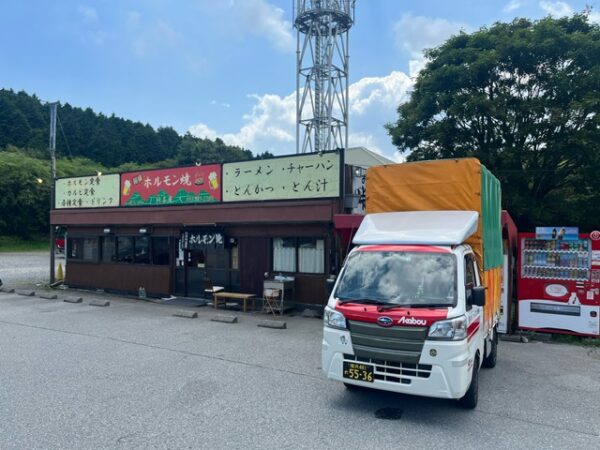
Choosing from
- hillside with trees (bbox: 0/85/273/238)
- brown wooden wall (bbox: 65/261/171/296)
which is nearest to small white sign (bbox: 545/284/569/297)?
brown wooden wall (bbox: 65/261/171/296)

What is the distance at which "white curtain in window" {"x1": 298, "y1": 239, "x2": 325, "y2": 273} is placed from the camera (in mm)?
12078

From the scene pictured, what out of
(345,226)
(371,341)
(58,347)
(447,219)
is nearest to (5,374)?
(58,347)

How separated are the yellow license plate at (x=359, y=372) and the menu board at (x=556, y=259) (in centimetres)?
639

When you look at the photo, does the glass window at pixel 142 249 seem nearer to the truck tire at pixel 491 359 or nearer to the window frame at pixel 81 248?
the window frame at pixel 81 248

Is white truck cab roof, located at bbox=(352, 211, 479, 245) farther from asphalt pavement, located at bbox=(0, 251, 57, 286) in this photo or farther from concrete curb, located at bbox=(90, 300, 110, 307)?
asphalt pavement, located at bbox=(0, 251, 57, 286)

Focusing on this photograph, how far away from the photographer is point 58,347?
339 inches

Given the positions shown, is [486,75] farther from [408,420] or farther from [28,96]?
[28,96]

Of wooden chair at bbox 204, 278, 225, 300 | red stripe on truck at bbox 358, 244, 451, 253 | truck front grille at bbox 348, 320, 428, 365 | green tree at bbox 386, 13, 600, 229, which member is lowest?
wooden chair at bbox 204, 278, 225, 300

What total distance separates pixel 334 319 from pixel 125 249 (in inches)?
495

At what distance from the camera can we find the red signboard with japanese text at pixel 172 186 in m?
13.9

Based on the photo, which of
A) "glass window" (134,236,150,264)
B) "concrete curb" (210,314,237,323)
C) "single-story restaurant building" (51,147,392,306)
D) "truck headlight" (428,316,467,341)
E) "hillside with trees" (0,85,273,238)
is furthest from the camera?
"hillside with trees" (0,85,273,238)

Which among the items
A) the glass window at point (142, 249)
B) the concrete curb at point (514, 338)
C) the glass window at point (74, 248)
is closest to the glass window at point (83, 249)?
the glass window at point (74, 248)

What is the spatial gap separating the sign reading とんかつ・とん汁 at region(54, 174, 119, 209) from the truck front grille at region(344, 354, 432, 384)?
13.5 meters

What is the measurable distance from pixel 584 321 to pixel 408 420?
628 cm
